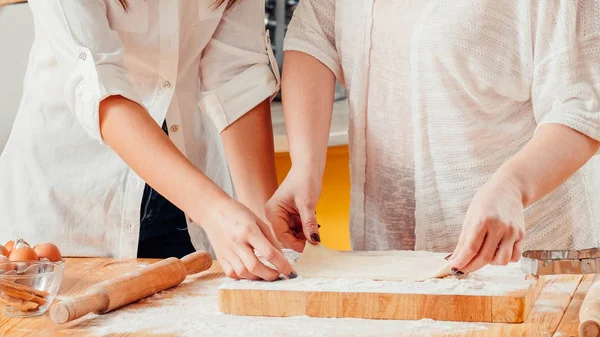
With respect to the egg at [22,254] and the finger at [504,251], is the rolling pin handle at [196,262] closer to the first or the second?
the egg at [22,254]

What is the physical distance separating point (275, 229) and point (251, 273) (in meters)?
0.23

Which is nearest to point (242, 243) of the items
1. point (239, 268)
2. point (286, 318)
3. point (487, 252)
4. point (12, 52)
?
point (239, 268)

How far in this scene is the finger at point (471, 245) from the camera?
1.20 metres

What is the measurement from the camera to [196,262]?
4.58ft

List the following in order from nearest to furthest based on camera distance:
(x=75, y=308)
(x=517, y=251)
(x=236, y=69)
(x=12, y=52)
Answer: (x=75, y=308), (x=517, y=251), (x=236, y=69), (x=12, y=52)

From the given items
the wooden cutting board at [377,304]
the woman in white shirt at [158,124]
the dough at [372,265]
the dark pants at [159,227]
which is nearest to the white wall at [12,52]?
the woman in white shirt at [158,124]

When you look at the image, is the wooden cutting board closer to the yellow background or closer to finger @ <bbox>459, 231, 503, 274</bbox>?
finger @ <bbox>459, 231, 503, 274</bbox>

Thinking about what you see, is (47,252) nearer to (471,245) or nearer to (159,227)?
(159,227)

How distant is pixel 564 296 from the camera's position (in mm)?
1228

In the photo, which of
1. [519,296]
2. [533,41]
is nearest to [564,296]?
[519,296]

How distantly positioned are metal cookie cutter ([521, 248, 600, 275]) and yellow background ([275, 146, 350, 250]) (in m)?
2.22

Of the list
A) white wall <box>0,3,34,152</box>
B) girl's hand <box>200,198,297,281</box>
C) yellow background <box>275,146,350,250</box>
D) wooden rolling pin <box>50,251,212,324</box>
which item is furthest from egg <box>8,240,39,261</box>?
yellow background <box>275,146,350,250</box>

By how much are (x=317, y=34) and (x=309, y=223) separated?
0.40 m

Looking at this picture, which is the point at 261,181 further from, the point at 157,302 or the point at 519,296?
the point at 519,296
